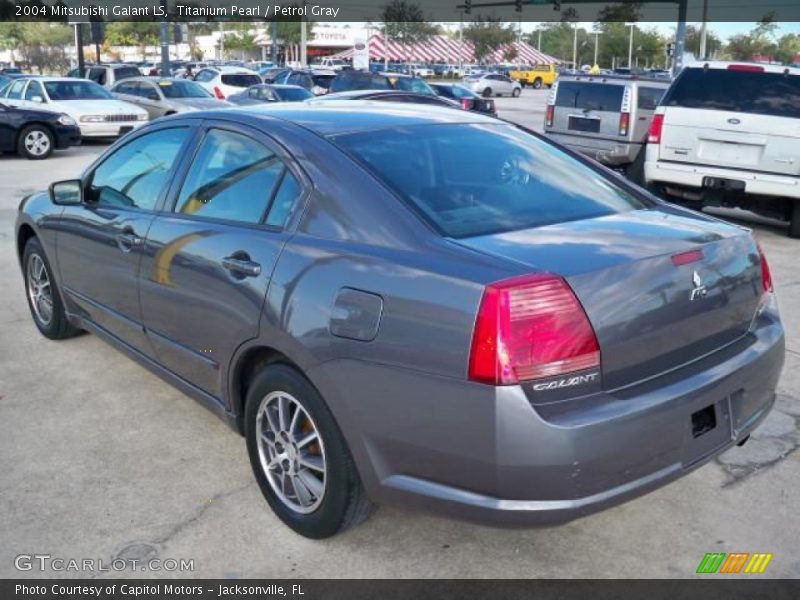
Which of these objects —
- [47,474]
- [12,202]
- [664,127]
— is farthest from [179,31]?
[47,474]

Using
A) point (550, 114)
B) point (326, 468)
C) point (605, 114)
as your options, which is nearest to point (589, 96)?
point (605, 114)

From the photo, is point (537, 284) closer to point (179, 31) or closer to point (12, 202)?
point (12, 202)

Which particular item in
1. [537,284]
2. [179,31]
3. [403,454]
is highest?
[179,31]

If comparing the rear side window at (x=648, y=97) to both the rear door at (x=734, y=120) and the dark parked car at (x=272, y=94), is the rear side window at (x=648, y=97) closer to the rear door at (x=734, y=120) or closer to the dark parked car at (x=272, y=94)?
the rear door at (x=734, y=120)

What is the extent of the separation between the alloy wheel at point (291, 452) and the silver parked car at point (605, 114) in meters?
9.87

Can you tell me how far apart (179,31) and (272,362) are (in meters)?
36.5

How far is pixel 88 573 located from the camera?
3.08m

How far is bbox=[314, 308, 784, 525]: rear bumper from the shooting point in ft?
8.31

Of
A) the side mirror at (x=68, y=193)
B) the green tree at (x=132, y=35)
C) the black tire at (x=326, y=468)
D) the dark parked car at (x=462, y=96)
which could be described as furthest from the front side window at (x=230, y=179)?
the green tree at (x=132, y=35)

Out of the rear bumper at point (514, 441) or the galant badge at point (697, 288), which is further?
the galant badge at point (697, 288)

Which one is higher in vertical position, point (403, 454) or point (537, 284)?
point (537, 284)

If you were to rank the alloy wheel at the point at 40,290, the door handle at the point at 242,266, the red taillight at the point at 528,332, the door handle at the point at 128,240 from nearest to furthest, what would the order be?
the red taillight at the point at 528,332
the door handle at the point at 242,266
the door handle at the point at 128,240
the alloy wheel at the point at 40,290

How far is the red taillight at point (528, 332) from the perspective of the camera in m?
2.53

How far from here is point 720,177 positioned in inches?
351
